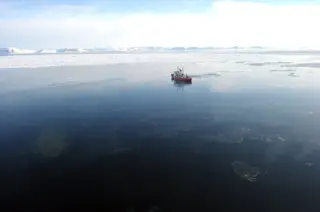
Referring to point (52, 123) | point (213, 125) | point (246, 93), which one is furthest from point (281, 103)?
point (52, 123)

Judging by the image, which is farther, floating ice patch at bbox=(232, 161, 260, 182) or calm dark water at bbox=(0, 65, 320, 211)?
floating ice patch at bbox=(232, 161, 260, 182)

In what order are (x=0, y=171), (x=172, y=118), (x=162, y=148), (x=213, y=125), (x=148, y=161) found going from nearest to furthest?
(x=0, y=171) → (x=148, y=161) → (x=162, y=148) → (x=213, y=125) → (x=172, y=118)

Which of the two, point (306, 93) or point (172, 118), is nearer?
point (172, 118)

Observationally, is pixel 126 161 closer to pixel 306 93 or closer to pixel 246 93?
pixel 246 93

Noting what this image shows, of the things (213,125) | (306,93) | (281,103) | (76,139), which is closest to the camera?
(76,139)

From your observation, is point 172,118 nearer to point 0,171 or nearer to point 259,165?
point 259,165

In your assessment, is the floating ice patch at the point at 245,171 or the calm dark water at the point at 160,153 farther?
the floating ice patch at the point at 245,171

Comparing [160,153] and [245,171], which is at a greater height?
[160,153]

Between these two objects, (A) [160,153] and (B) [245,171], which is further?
(A) [160,153]
